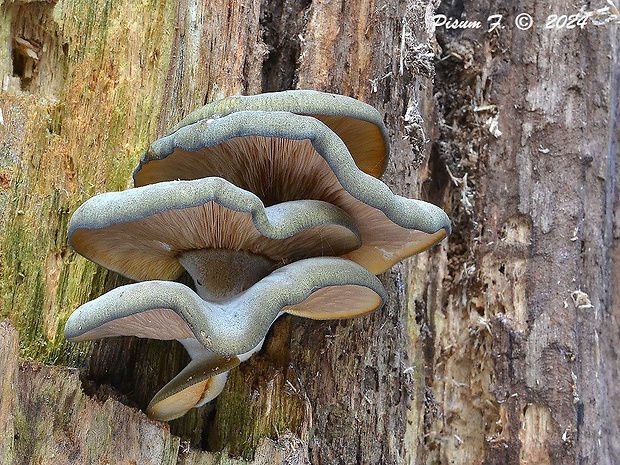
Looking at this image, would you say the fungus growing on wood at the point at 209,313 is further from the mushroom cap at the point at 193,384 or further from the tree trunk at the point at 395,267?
the tree trunk at the point at 395,267

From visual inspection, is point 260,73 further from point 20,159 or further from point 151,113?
point 20,159

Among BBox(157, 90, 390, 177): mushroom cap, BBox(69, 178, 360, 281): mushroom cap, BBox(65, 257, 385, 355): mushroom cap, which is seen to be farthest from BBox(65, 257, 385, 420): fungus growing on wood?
BBox(157, 90, 390, 177): mushroom cap

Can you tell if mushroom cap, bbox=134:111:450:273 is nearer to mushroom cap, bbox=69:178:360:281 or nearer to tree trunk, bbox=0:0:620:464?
mushroom cap, bbox=69:178:360:281

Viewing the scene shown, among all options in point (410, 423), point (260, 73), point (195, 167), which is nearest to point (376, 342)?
point (410, 423)

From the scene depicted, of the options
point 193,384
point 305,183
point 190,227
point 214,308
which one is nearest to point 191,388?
point 193,384

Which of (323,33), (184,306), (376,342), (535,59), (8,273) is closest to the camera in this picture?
(184,306)

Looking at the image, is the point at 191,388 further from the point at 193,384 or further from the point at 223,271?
the point at 223,271
